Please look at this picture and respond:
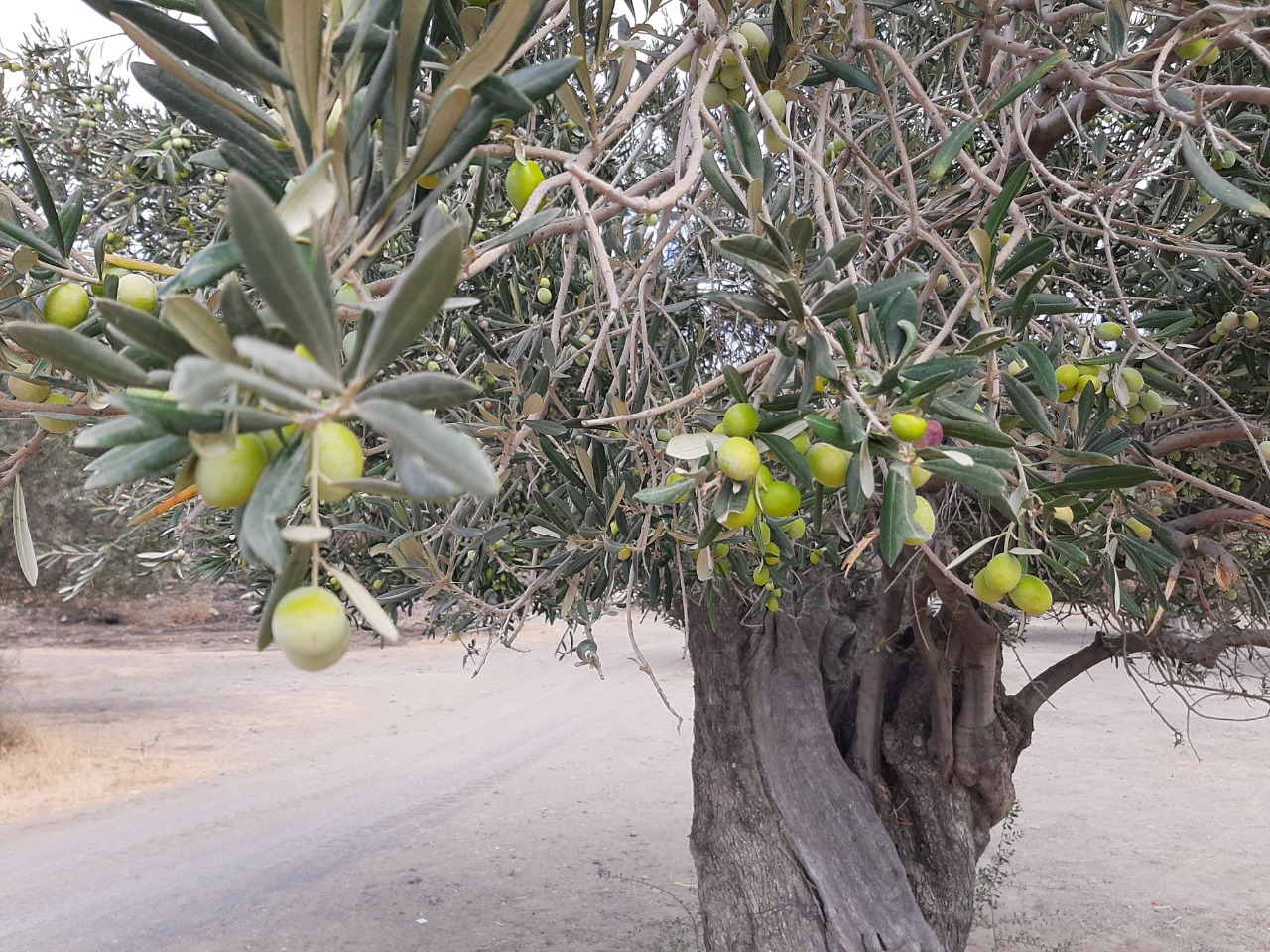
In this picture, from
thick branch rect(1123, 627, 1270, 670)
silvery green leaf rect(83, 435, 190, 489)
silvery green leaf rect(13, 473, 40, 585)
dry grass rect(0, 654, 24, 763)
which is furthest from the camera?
dry grass rect(0, 654, 24, 763)

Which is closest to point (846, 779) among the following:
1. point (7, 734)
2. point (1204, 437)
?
point (1204, 437)

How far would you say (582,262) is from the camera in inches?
124

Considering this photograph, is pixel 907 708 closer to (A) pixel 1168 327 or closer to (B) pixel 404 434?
(A) pixel 1168 327

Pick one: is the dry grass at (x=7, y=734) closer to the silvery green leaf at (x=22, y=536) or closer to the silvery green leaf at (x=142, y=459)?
the silvery green leaf at (x=22, y=536)

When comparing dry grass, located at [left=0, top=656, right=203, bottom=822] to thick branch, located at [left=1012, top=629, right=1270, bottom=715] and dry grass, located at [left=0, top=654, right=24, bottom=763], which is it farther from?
thick branch, located at [left=1012, top=629, right=1270, bottom=715]

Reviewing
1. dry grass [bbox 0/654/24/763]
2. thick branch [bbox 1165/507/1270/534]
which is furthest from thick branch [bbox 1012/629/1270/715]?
dry grass [bbox 0/654/24/763]

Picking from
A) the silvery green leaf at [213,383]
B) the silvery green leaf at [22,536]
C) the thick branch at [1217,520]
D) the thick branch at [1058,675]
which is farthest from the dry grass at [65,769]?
the silvery green leaf at [213,383]

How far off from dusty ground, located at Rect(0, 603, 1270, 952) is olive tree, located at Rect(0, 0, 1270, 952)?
135 inches

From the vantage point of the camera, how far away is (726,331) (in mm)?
3938

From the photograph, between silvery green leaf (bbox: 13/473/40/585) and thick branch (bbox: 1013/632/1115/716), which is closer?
silvery green leaf (bbox: 13/473/40/585)

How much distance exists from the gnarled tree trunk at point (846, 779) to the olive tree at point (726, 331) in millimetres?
35

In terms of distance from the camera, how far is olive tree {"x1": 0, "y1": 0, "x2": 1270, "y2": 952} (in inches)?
21.8

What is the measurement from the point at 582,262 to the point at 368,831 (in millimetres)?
7322

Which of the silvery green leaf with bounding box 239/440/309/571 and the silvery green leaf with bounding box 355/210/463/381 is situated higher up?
the silvery green leaf with bounding box 355/210/463/381
